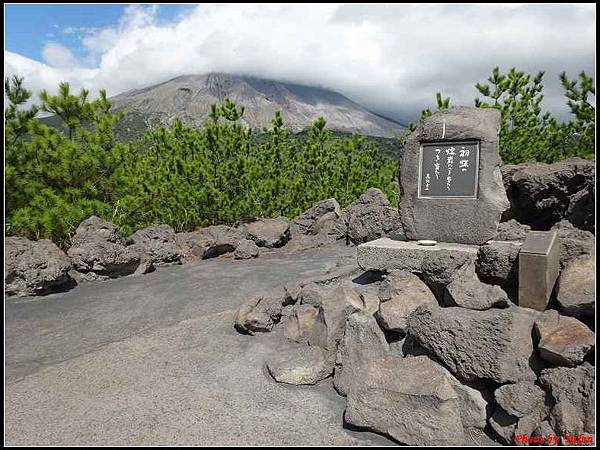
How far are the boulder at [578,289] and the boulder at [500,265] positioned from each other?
1.60ft

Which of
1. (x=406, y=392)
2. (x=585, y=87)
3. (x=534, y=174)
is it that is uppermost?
(x=585, y=87)

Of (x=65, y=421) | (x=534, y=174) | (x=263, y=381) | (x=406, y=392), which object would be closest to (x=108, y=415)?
(x=65, y=421)

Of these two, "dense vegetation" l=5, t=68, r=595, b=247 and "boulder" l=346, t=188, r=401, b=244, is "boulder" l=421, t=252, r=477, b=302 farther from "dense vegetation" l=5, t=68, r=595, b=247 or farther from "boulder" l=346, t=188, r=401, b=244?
"dense vegetation" l=5, t=68, r=595, b=247

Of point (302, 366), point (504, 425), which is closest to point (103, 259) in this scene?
point (302, 366)

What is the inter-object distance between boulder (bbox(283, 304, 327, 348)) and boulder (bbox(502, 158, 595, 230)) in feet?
14.6

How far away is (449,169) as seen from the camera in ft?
20.4

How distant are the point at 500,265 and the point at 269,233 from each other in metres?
6.75

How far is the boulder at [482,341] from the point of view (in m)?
3.50

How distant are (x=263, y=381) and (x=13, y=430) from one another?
2140mm

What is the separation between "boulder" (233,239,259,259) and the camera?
9.48m

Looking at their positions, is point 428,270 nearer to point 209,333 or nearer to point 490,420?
point 490,420

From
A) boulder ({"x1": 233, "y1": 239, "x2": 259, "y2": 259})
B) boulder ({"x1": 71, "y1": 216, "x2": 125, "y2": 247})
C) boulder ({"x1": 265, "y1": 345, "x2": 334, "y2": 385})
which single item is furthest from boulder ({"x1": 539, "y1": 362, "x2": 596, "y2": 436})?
boulder ({"x1": 71, "y1": 216, "x2": 125, "y2": 247})

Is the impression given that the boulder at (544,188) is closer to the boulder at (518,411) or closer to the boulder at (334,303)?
the boulder at (334,303)

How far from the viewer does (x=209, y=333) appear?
5.29 metres
